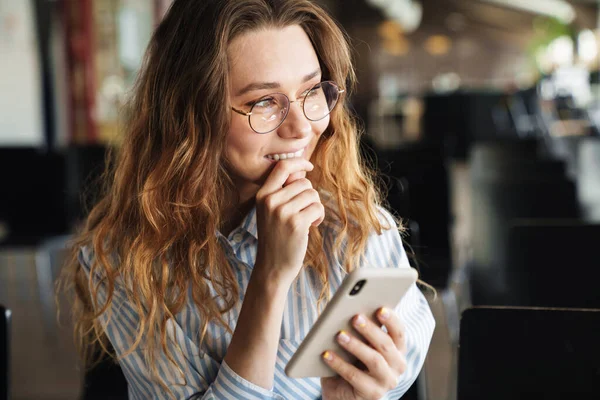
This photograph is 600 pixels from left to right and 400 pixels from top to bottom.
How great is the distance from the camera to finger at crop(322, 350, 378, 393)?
83cm

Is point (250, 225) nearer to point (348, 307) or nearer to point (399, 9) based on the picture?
point (348, 307)

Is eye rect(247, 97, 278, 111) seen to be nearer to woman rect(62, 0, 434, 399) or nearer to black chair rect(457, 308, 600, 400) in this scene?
woman rect(62, 0, 434, 399)

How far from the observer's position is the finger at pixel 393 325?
82cm

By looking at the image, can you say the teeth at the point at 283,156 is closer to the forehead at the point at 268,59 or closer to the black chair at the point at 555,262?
the forehead at the point at 268,59

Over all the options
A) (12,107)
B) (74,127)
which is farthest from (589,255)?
(74,127)

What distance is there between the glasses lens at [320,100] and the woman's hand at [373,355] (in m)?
0.38

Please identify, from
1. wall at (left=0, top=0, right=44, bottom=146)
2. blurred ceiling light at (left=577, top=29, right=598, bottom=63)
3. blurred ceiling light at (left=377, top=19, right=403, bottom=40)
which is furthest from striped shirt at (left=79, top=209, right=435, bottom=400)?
blurred ceiling light at (left=377, top=19, right=403, bottom=40)

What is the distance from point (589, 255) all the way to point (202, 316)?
104cm

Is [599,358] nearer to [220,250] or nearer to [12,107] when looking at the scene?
[220,250]

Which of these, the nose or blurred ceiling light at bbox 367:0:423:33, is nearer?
the nose

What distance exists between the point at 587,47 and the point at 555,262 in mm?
12092

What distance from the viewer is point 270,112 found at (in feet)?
3.38

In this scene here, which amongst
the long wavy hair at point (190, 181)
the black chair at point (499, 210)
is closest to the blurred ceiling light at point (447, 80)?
the black chair at point (499, 210)

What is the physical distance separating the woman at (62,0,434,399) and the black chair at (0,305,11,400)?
0.15 m
